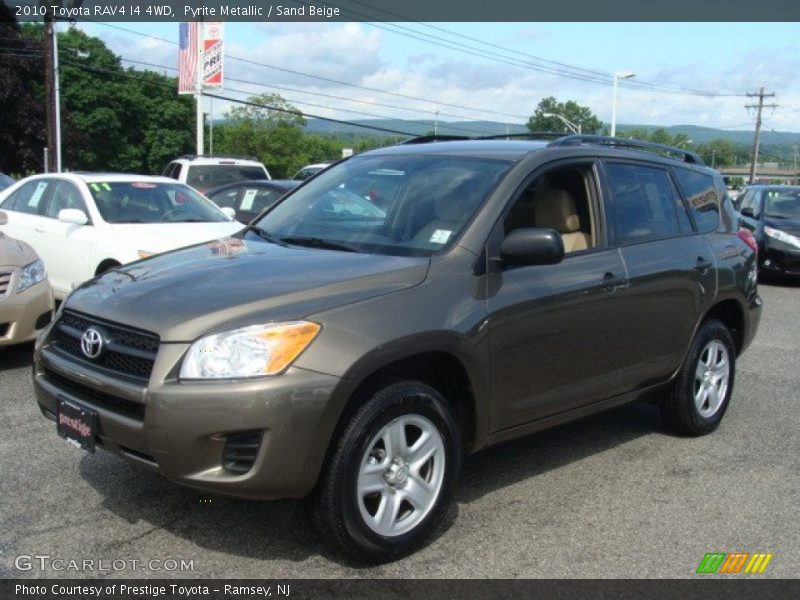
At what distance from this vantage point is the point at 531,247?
382 centimetres

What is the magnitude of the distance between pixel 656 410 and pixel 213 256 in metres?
3.56

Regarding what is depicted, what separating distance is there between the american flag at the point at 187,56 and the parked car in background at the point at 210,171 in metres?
14.4

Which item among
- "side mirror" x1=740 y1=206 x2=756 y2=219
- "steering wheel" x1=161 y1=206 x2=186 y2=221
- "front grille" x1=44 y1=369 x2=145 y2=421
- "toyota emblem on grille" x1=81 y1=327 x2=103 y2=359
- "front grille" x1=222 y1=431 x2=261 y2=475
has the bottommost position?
"front grille" x1=222 y1=431 x2=261 y2=475

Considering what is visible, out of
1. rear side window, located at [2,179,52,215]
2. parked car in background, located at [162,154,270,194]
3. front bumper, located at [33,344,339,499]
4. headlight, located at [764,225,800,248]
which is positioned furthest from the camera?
parked car in background, located at [162,154,270,194]

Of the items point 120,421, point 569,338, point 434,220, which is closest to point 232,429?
point 120,421

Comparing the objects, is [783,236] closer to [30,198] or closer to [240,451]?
[30,198]

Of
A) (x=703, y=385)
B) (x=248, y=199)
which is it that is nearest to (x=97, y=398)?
(x=703, y=385)

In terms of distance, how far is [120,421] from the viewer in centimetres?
327

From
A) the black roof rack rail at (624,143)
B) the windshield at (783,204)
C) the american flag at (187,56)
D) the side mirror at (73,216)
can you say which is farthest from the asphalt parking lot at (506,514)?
the american flag at (187,56)

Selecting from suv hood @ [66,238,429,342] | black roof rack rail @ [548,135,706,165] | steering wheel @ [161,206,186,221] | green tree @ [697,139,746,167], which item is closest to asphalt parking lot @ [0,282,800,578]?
suv hood @ [66,238,429,342]

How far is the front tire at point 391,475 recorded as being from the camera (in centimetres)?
330

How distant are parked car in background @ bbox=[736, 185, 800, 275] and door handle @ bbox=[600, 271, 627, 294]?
33.9ft

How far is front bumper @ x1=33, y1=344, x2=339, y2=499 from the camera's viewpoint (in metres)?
3.10

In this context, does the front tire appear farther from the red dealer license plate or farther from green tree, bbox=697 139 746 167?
green tree, bbox=697 139 746 167
